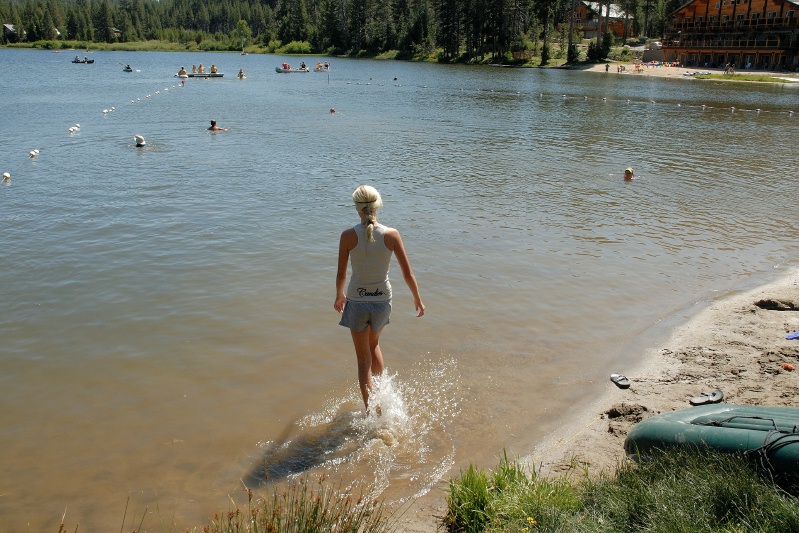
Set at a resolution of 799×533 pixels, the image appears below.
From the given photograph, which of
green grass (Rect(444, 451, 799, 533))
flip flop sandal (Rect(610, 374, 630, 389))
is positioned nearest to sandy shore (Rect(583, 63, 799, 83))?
flip flop sandal (Rect(610, 374, 630, 389))

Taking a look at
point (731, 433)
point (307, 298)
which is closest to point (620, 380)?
point (731, 433)

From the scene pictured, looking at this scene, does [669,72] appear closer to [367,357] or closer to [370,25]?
[370,25]

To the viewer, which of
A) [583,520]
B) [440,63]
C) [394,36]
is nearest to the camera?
[583,520]

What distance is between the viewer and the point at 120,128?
29.0m

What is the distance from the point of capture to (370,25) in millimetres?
132250

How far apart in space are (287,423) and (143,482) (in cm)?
151

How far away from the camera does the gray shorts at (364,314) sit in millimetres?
6172

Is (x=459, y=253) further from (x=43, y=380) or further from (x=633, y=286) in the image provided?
(x=43, y=380)

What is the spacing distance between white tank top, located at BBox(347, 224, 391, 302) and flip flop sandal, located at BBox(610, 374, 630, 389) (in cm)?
316

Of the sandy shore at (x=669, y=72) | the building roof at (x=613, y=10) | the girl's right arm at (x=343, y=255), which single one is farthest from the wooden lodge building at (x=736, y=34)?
the girl's right arm at (x=343, y=255)

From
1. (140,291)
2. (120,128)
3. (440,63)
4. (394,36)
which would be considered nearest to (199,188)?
(140,291)

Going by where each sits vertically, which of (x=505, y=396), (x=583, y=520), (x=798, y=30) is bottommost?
(x=505, y=396)

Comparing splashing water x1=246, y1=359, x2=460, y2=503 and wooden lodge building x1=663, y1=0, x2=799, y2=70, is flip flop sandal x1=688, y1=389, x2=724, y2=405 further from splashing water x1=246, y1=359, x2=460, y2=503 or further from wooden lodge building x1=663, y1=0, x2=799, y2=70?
wooden lodge building x1=663, y1=0, x2=799, y2=70

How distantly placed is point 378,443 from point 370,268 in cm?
179
